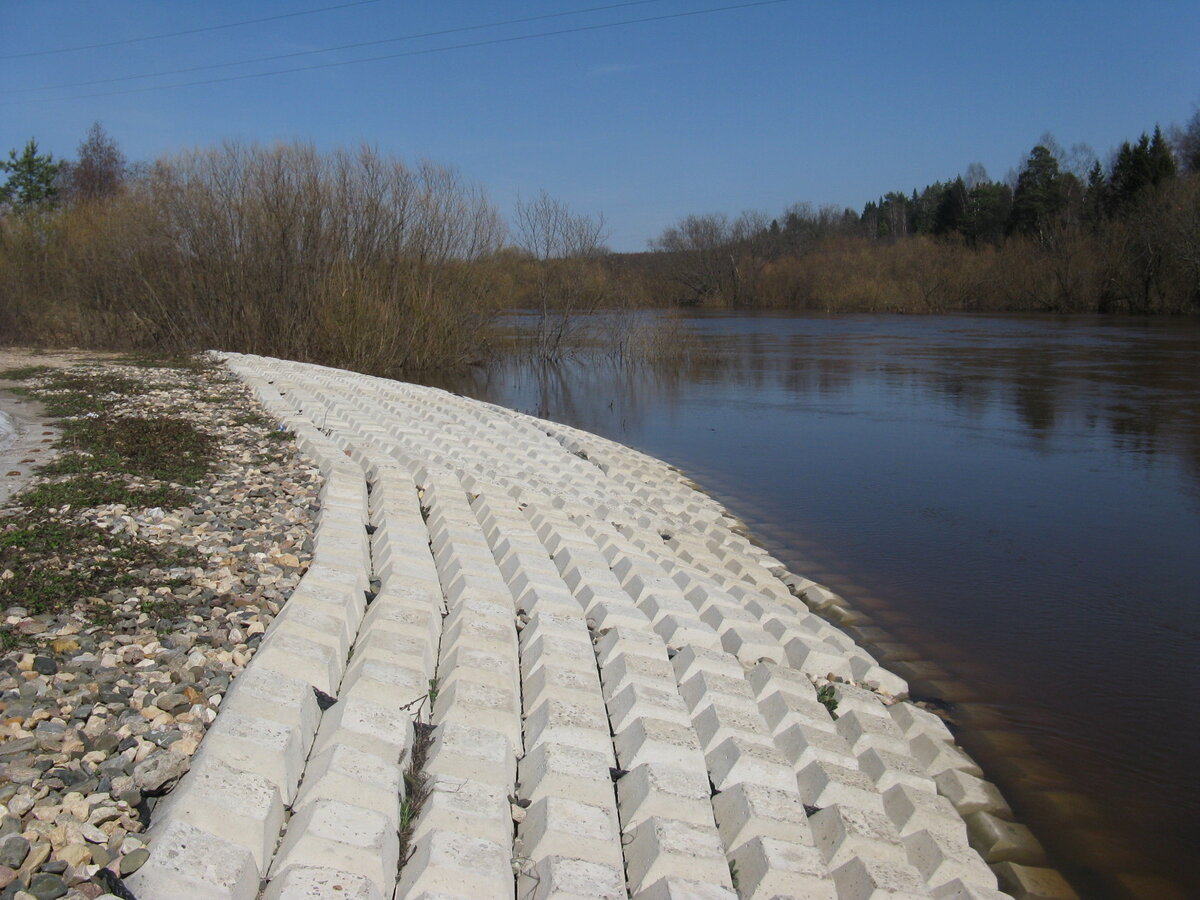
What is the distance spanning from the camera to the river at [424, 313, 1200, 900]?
16.1ft

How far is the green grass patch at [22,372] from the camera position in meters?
13.8

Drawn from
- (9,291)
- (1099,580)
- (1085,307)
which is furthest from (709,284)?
(1099,580)

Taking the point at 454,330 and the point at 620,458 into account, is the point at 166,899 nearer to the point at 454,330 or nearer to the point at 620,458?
the point at 620,458

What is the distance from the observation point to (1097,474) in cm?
1195

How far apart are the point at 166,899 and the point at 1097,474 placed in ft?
39.6

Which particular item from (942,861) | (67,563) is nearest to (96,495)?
(67,563)

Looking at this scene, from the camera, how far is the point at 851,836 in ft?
11.2

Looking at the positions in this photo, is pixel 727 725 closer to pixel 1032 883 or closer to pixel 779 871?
pixel 779 871

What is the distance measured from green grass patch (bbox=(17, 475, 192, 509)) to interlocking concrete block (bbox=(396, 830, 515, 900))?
147 inches

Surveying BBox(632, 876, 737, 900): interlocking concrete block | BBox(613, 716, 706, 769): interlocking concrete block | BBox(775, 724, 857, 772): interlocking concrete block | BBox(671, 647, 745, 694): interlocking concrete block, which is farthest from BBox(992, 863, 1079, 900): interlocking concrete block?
BBox(632, 876, 737, 900): interlocking concrete block

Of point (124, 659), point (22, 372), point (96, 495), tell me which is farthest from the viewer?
point (22, 372)

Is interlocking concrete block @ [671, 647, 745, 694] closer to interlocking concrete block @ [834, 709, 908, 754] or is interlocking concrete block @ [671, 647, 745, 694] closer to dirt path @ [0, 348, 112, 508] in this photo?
interlocking concrete block @ [834, 709, 908, 754]

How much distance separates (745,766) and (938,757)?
1520mm

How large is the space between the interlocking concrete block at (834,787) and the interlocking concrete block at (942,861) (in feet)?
0.68
